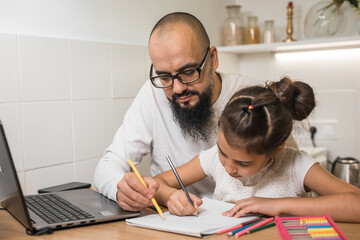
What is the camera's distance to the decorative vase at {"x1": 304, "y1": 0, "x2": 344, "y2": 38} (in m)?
2.58

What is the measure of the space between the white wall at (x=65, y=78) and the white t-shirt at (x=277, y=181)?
0.77m

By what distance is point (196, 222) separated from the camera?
3.55 feet

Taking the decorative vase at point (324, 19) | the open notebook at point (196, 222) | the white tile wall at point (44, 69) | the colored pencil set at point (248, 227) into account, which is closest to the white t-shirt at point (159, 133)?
the white tile wall at point (44, 69)

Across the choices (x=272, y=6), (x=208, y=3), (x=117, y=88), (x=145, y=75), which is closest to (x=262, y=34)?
(x=272, y=6)

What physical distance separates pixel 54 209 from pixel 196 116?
0.59m

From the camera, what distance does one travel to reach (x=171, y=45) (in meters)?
1.48

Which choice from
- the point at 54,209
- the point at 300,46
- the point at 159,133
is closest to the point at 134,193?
the point at 54,209

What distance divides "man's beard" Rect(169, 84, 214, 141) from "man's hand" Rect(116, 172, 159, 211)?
0.39 meters

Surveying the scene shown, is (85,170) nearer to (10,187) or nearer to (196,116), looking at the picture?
(196,116)

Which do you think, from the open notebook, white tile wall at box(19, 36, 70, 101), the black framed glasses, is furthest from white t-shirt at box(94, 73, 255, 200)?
the open notebook

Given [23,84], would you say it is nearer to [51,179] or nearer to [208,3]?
[51,179]

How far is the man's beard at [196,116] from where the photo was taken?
1549mm

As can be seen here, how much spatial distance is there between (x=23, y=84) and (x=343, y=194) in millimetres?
1204

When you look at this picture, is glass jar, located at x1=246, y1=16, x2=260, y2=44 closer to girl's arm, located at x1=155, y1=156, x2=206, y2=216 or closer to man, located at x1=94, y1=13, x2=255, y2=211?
man, located at x1=94, y1=13, x2=255, y2=211
